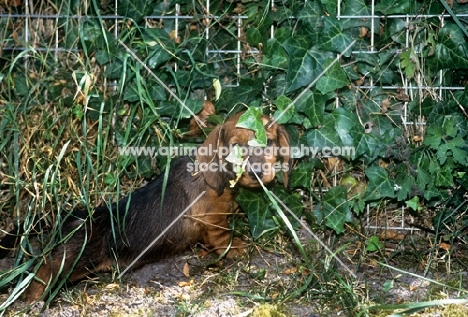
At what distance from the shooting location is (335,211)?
4.35m

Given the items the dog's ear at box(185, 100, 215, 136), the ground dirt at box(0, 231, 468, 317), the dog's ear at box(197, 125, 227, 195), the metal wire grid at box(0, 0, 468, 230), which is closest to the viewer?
the ground dirt at box(0, 231, 468, 317)

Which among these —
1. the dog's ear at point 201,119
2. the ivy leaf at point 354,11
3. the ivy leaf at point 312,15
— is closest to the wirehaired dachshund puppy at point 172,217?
the dog's ear at point 201,119

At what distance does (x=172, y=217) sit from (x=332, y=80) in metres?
1.22

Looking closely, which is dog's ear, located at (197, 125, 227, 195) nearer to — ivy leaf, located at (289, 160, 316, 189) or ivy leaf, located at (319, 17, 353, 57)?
ivy leaf, located at (289, 160, 316, 189)

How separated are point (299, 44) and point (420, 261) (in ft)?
4.62

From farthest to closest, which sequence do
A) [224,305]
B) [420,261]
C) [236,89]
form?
[236,89] < [420,261] < [224,305]

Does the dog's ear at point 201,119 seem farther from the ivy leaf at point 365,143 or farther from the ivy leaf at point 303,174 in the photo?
the ivy leaf at point 365,143

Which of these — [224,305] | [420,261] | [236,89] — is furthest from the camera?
[236,89]

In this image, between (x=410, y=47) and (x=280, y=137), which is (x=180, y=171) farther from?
(x=410, y=47)

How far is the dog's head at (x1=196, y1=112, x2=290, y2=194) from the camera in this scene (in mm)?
4000

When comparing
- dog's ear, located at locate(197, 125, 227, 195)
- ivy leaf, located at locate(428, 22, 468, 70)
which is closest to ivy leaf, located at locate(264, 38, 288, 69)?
dog's ear, located at locate(197, 125, 227, 195)

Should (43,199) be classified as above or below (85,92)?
below

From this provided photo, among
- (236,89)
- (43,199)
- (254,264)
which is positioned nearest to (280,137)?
(236,89)

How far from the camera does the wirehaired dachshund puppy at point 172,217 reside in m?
4.01
